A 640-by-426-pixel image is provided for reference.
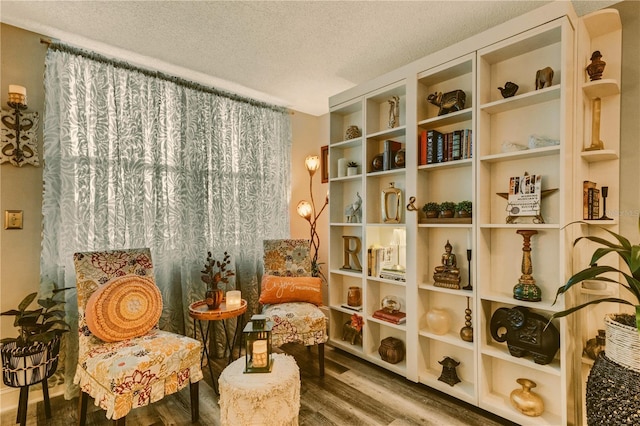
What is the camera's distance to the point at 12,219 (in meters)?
2.20

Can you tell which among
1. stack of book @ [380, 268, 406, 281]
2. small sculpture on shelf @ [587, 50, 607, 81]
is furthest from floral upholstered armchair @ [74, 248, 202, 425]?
small sculpture on shelf @ [587, 50, 607, 81]

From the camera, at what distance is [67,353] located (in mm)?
2283

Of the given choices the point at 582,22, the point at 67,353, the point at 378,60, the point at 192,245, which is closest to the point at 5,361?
the point at 67,353

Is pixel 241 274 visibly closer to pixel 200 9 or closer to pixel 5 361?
pixel 5 361

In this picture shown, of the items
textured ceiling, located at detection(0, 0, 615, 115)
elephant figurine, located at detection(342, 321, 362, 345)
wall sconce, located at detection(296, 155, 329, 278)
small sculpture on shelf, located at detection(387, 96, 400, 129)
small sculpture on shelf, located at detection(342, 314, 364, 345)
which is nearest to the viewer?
textured ceiling, located at detection(0, 0, 615, 115)

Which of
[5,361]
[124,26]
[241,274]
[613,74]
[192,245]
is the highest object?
[124,26]

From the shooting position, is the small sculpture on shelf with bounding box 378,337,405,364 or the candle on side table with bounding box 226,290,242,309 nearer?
the candle on side table with bounding box 226,290,242,309

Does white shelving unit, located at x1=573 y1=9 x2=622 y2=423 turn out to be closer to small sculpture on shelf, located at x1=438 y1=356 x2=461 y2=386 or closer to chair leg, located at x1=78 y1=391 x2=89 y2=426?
small sculpture on shelf, located at x1=438 y1=356 x2=461 y2=386

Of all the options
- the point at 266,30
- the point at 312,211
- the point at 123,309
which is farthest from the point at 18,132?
the point at 312,211

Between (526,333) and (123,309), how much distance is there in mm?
2455

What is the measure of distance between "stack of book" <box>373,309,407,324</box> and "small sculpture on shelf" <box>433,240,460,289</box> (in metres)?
0.45

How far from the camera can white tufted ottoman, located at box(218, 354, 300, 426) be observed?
1.62 m

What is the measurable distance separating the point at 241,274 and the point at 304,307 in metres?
0.83

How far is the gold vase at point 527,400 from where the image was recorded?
1932 millimetres
